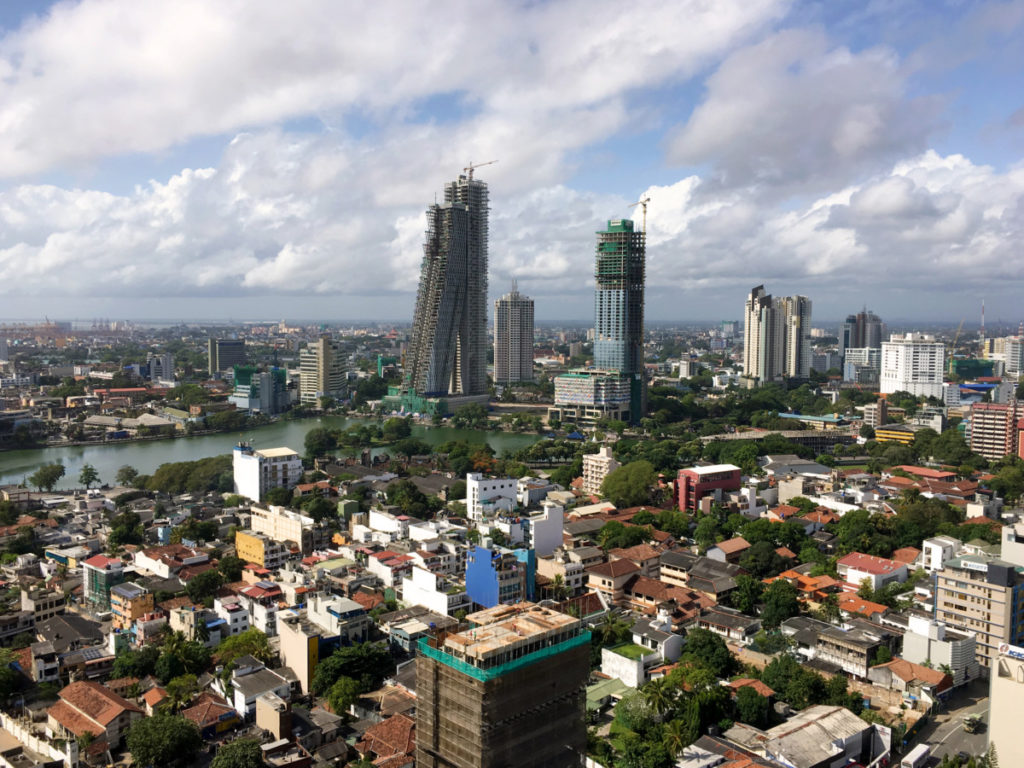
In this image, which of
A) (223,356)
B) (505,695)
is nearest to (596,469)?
(505,695)

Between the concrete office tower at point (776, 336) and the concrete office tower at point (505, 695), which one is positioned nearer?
the concrete office tower at point (505, 695)

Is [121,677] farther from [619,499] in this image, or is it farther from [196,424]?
[196,424]

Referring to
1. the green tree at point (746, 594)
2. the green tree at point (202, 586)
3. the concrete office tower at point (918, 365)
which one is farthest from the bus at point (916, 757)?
the concrete office tower at point (918, 365)

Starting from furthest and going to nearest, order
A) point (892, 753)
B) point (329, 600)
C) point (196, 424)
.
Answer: point (196, 424) → point (329, 600) → point (892, 753)

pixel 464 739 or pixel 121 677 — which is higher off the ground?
pixel 464 739

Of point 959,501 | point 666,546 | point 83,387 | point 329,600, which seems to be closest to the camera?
point 329,600

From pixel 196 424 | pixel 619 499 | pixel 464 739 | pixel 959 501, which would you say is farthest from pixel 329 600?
pixel 196 424

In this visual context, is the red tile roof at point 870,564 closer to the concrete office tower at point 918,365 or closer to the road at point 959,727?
the road at point 959,727
